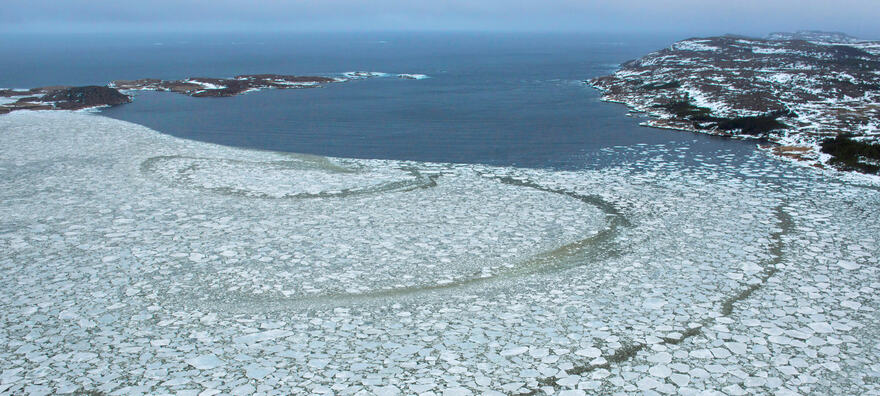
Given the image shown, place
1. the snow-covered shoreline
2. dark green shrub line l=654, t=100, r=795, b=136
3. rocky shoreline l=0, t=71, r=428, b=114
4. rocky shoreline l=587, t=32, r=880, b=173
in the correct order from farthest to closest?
rocky shoreline l=0, t=71, r=428, b=114 < dark green shrub line l=654, t=100, r=795, b=136 < rocky shoreline l=587, t=32, r=880, b=173 < the snow-covered shoreline

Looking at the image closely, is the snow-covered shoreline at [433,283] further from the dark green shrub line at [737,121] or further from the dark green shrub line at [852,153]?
the dark green shrub line at [737,121]

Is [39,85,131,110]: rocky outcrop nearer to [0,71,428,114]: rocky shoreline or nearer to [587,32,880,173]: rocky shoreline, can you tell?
[0,71,428,114]: rocky shoreline

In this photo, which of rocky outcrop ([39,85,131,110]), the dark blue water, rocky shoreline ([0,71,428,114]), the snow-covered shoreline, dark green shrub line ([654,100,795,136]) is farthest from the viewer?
rocky shoreline ([0,71,428,114])

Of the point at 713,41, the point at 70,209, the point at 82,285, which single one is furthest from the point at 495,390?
the point at 713,41

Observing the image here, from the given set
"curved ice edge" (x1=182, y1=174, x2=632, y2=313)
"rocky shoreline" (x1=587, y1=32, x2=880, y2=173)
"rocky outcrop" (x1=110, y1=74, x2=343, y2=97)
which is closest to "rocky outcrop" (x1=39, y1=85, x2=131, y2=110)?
"rocky outcrop" (x1=110, y1=74, x2=343, y2=97)

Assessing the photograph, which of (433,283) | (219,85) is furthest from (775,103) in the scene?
(219,85)

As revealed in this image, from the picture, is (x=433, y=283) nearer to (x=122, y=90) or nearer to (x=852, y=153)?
(x=852, y=153)
